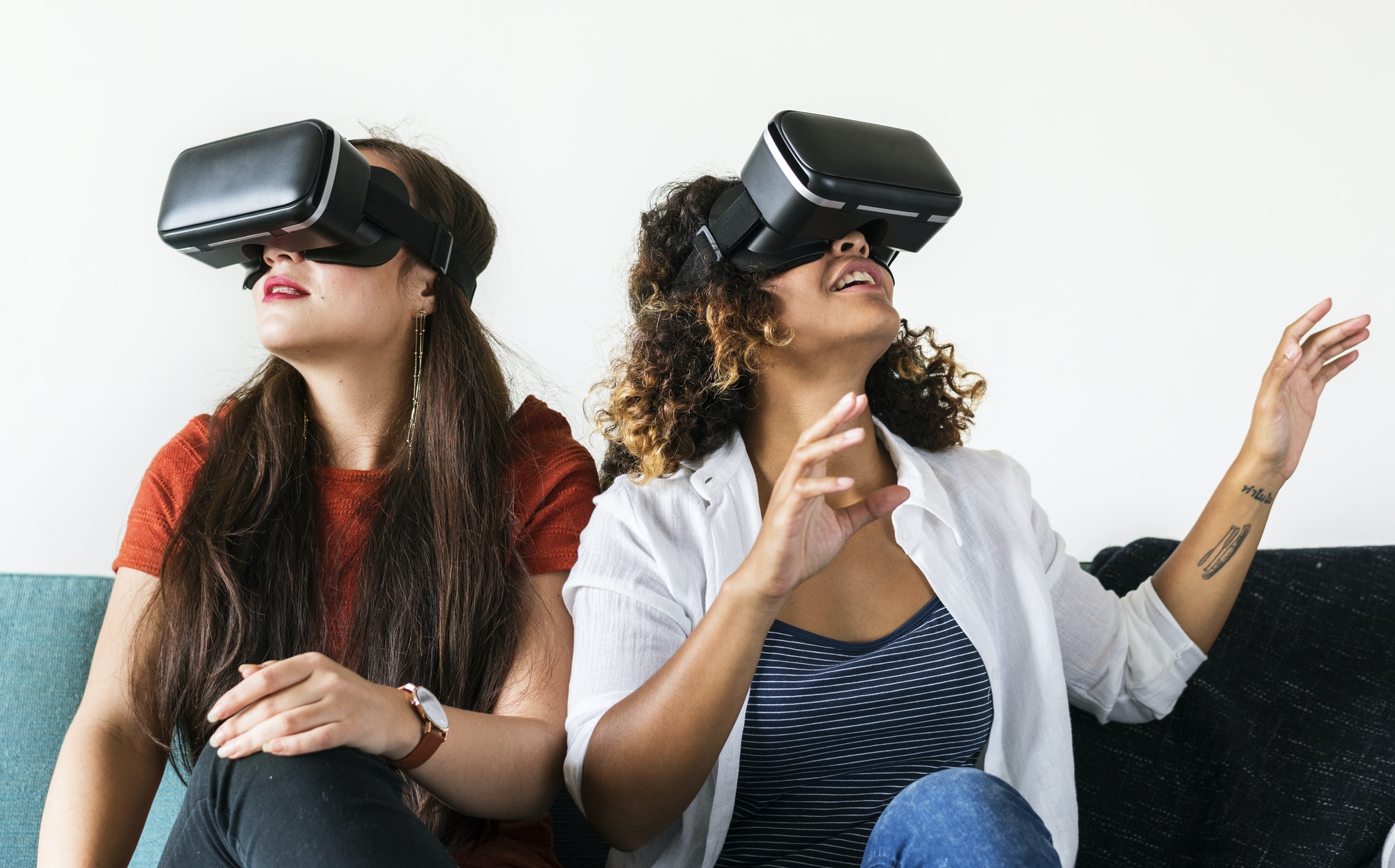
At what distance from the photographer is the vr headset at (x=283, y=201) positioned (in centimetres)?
132

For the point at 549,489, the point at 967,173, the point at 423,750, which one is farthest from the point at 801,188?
the point at 967,173

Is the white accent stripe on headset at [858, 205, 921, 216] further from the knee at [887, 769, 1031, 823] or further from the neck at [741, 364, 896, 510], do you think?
the knee at [887, 769, 1031, 823]

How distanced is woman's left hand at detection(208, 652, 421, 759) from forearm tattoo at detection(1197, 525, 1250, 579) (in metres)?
1.05

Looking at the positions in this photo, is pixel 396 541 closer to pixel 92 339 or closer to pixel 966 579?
pixel 966 579

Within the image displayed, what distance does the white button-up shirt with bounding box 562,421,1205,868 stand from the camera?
126cm

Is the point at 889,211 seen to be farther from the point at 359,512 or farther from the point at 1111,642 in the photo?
the point at 359,512

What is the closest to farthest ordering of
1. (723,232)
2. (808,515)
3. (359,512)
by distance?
(808,515) < (723,232) < (359,512)

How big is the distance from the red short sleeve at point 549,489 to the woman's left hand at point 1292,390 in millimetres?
869

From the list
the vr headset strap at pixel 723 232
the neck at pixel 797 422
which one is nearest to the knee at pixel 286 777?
the neck at pixel 797 422

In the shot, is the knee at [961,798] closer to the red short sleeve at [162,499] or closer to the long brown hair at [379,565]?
the long brown hair at [379,565]

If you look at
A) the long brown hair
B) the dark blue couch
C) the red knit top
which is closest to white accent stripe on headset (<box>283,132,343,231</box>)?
the long brown hair

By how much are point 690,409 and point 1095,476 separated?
98 cm

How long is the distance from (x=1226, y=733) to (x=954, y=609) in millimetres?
551

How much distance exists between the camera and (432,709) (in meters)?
1.17
